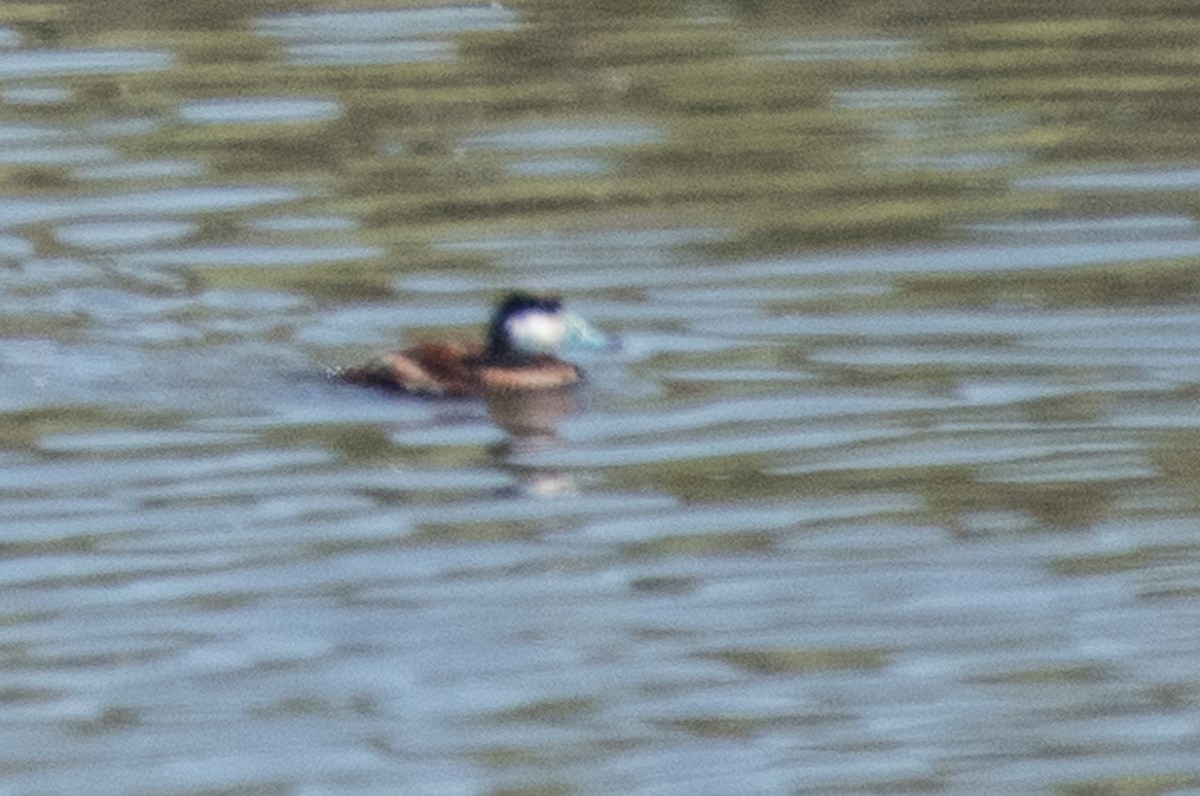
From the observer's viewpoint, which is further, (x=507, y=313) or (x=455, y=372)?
(x=507, y=313)

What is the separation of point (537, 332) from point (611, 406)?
410 mm

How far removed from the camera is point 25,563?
10.2m

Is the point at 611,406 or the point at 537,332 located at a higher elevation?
the point at 537,332

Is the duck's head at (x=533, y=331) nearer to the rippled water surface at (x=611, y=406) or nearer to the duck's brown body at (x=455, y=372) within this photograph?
the duck's brown body at (x=455, y=372)

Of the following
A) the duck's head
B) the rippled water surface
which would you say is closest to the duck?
the duck's head

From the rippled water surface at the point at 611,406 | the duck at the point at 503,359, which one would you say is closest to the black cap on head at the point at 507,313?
the duck at the point at 503,359

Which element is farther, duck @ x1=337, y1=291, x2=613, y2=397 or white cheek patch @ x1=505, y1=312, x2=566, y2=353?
white cheek patch @ x1=505, y1=312, x2=566, y2=353

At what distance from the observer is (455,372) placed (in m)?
12.5

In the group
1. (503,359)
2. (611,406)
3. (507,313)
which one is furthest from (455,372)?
(611,406)

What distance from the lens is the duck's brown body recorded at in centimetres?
1230

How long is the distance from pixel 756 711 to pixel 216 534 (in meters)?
2.31

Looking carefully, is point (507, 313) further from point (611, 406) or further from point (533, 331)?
point (611, 406)

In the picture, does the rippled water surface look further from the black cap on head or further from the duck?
the black cap on head

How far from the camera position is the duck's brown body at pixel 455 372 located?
12297 millimetres
